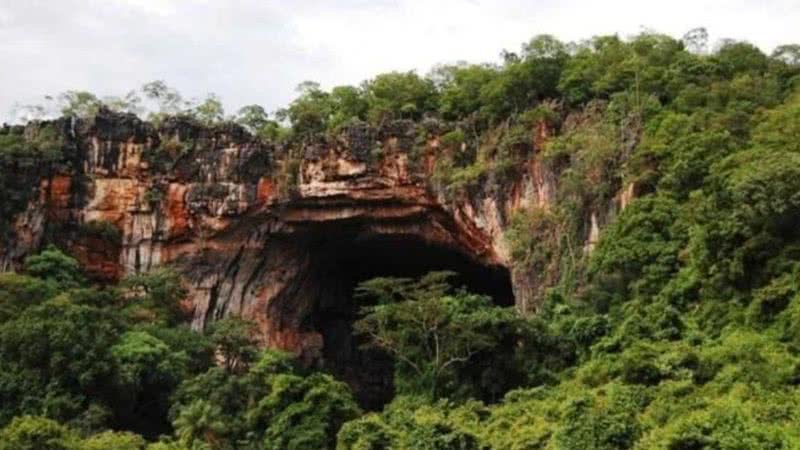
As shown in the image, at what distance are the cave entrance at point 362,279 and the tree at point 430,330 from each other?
784 centimetres

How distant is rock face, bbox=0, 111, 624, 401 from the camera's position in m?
28.8

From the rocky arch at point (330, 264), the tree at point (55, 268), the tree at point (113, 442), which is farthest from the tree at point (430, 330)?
the tree at point (55, 268)

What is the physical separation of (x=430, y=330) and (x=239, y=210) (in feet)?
31.2

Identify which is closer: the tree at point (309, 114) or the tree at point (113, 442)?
the tree at point (113, 442)

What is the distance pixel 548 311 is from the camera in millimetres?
23375

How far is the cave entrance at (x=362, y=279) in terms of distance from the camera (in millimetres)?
31109

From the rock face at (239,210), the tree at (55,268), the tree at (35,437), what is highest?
the rock face at (239,210)

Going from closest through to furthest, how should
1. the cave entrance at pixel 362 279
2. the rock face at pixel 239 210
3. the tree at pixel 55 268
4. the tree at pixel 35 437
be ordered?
the tree at pixel 35 437
the tree at pixel 55 268
the rock face at pixel 239 210
the cave entrance at pixel 362 279

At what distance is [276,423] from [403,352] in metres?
3.63

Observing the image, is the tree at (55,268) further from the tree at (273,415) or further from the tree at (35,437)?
the tree at (35,437)

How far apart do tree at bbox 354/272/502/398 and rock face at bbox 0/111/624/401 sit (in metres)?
6.05

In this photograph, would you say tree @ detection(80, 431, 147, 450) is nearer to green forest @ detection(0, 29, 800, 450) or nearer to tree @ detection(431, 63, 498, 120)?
green forest @ detection(0, 29, 800, 450)

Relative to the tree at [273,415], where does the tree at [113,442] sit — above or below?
below

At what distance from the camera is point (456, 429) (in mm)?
17219
